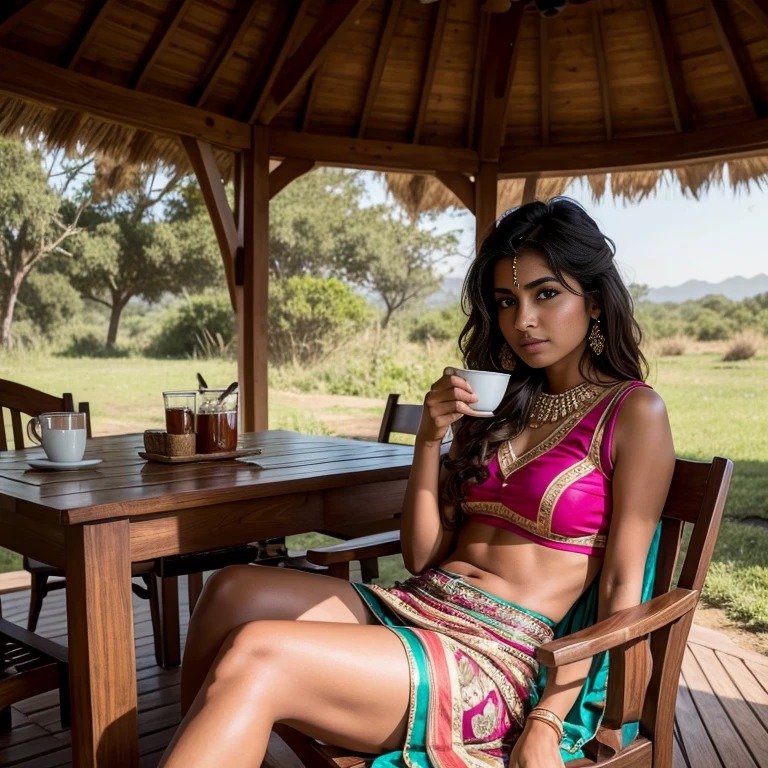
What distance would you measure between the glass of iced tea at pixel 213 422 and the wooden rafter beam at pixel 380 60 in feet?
9.21

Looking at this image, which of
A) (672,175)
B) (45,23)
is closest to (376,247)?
(672,175)

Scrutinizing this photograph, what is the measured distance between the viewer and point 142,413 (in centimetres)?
860

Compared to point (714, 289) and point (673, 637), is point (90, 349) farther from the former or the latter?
point (673, 637)

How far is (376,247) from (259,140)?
23.3 ft

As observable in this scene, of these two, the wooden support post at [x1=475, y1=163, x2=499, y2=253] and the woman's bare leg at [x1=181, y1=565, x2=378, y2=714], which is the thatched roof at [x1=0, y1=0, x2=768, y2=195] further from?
the woman's bare leg at [x1=181, y1=565, x2=378, y2=714]

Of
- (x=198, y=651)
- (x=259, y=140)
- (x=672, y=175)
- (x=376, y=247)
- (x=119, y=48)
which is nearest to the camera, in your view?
(x=198, y=651)

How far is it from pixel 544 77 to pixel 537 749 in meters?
3.99

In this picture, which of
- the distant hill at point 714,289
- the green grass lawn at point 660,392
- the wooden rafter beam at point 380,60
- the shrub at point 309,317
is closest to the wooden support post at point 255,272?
the wooden rafter beam at point 380,60

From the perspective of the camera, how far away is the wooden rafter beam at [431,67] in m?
4.42

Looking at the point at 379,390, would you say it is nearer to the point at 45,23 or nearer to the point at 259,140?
the point at 259,140

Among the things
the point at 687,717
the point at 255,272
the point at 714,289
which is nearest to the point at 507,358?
the point at 687,717

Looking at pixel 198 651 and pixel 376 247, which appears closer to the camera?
pixel 198 651

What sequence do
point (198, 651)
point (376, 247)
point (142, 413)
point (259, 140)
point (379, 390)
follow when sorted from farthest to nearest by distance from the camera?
point (376, 247) → point (379, 390) → point (142, 413) → point (259, 140) → point (198, 651)

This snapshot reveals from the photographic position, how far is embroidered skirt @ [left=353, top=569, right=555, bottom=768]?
138 cm
